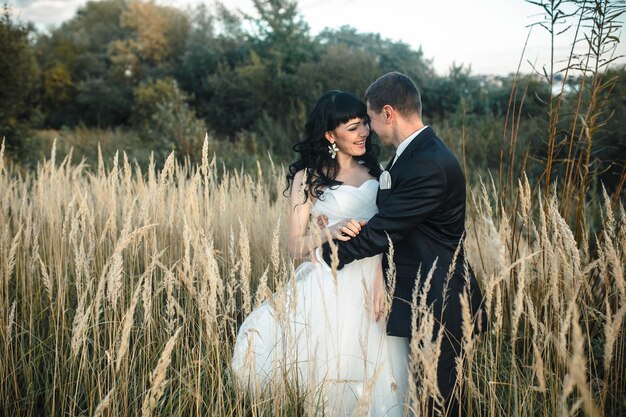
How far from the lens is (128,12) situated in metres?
31.8

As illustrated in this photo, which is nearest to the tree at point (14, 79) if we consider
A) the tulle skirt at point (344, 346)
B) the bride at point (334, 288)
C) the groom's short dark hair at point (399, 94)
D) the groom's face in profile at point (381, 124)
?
the bride at point (334, 288)

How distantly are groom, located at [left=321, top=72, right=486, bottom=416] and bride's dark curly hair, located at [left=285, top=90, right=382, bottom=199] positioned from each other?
68 cm

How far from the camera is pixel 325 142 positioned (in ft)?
11.6

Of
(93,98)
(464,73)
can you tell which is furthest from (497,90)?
(93,98)

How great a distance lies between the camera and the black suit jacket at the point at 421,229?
8.54 feet

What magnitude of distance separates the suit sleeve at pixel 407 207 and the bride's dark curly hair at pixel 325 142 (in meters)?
0.85

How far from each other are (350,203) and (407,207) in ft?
2.54

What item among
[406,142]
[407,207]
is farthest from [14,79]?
[407,207]

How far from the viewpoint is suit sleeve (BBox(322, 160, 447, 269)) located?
2.59 meters

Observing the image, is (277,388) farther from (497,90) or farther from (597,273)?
(497,90)

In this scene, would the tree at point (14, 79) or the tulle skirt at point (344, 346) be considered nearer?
the tulle skirt at point (344, 346)

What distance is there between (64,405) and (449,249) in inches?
85.7

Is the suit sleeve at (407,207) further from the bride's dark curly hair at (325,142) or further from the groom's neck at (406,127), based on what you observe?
the bride's dark curly hair at (325,142)

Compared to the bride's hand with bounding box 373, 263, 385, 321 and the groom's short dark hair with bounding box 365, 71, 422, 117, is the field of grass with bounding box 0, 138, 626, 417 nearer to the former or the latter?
the bride's hand with bounding box 373, 263, 385, 321
